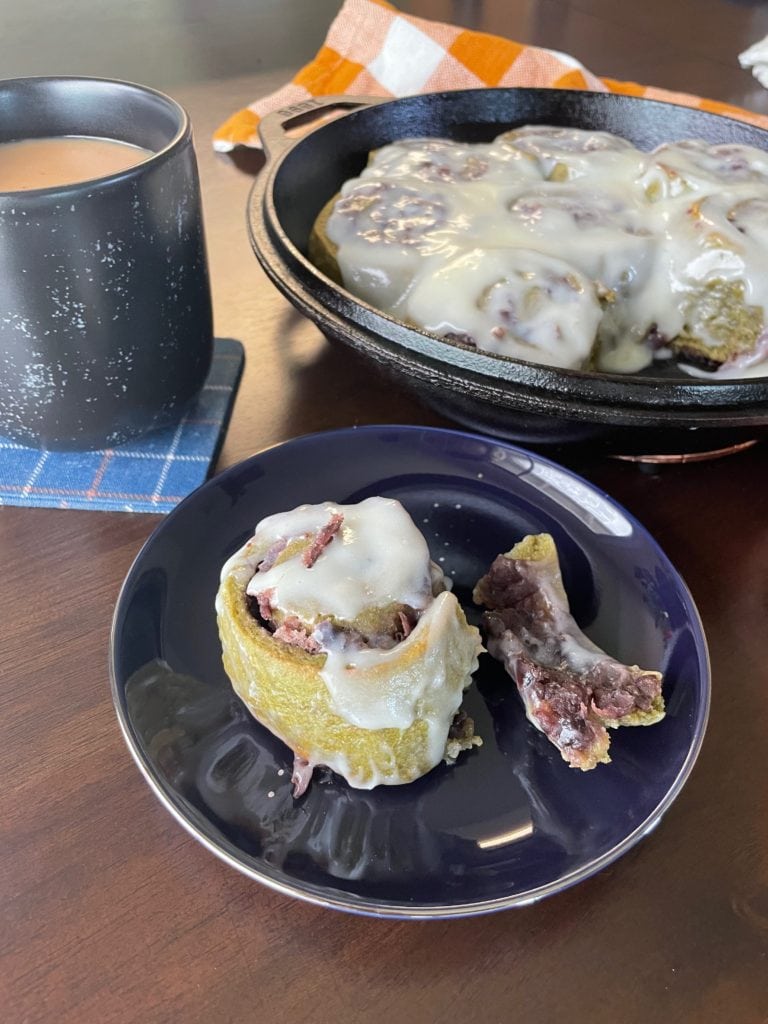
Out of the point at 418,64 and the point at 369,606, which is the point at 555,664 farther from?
the point at 418,64

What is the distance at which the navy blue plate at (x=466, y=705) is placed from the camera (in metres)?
0.41

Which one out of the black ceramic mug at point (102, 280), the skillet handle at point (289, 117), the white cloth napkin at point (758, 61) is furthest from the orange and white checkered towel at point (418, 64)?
the black ceramic mug at point (102, 280)

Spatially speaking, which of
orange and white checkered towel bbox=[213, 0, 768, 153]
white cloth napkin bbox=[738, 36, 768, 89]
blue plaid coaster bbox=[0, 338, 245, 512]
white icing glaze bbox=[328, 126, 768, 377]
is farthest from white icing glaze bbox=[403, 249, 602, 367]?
white cloth napkin bbox=[738, 36, 768, 89]

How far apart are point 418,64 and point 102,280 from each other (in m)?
0.93

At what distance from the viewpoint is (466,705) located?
504 millimetres

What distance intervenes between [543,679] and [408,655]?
10cm

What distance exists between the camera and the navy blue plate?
1.34 ft

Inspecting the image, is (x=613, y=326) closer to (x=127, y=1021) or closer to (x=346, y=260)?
(x=346, y=260)

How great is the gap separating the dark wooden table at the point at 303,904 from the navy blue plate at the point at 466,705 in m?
0.04

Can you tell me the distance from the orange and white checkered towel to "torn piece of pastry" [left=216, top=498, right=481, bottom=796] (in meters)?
1.00

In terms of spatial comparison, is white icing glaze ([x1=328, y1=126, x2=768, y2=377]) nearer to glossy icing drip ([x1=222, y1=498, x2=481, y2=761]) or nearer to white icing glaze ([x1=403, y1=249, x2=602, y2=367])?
white icing glaze ([x1=403, y1=249, x2=602, y2=367])

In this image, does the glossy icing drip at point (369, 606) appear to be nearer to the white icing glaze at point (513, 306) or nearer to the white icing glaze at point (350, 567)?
the white icing glaze at point (350, 567)

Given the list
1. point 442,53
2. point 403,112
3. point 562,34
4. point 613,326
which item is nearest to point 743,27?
point 562,34

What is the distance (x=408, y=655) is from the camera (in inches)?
17.3
